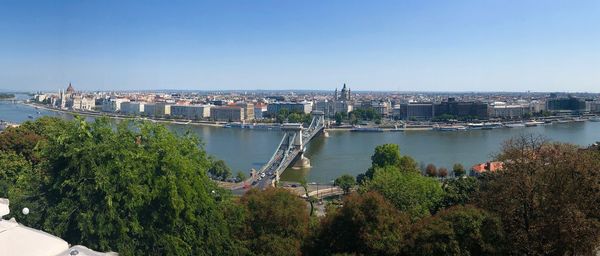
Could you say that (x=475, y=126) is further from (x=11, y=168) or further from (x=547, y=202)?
(x=11, y=168)

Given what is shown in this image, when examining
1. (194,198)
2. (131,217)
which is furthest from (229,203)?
(131,217)

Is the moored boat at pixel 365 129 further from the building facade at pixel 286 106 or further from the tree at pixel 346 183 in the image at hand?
the tree at pixel 346 183

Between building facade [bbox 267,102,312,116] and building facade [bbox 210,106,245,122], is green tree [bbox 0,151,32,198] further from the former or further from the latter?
building facade [bbox 267,102,312,116]

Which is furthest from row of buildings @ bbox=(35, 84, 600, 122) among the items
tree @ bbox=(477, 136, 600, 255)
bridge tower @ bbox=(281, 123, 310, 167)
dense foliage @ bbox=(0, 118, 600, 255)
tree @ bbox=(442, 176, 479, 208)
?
dense foliage @ bbox=(0, 118, 600, 255)

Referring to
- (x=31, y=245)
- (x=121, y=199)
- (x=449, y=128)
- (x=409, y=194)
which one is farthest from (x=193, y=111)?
(x=31, y=245)

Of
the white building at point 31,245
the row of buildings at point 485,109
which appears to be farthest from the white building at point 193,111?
the white building at point 31,245

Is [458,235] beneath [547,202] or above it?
beneath
